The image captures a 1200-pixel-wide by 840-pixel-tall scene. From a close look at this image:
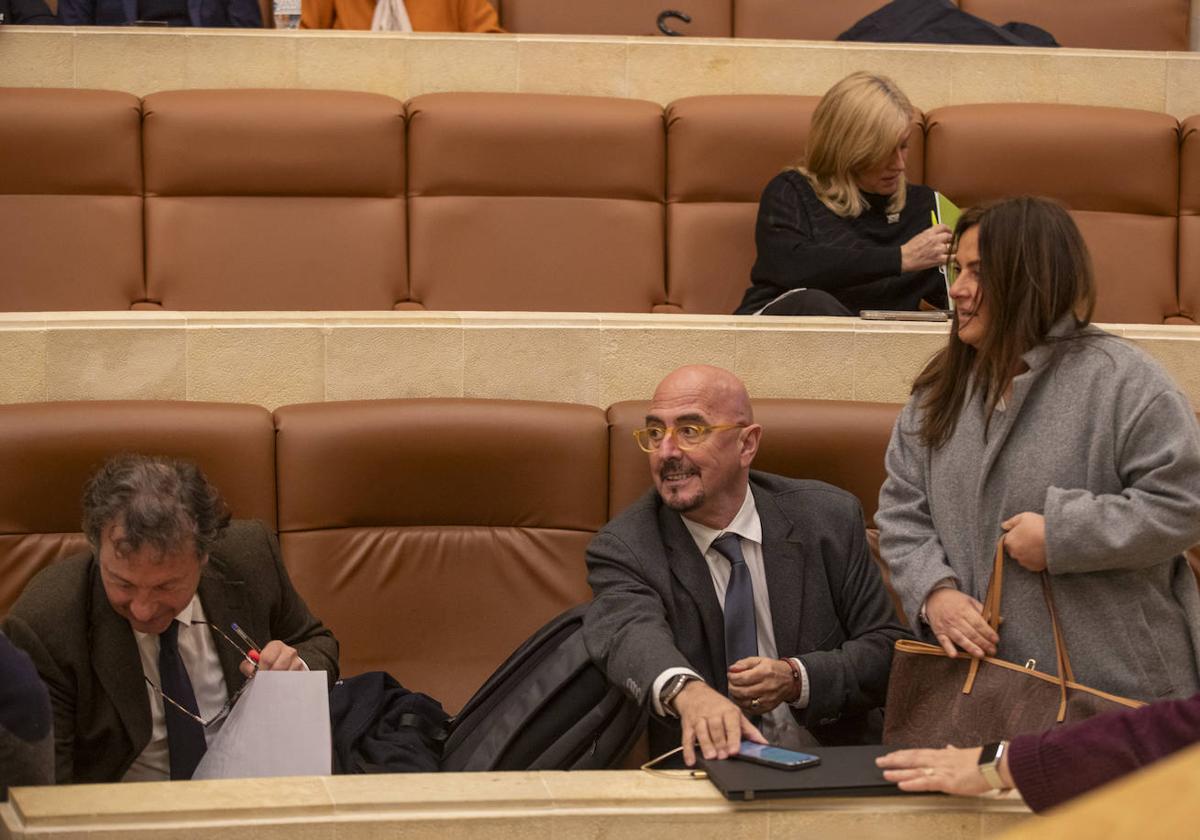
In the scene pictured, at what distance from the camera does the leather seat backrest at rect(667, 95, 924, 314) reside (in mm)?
2928

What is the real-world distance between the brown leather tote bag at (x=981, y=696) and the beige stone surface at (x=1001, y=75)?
1806 millimetres

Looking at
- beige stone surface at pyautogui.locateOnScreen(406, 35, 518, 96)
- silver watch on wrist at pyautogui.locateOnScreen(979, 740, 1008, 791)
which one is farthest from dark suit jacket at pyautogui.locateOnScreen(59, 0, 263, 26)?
silver watch on wrist at pyautogui.locateOnScreen(979, 740, 1008, 791)

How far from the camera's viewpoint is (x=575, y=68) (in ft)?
10.5

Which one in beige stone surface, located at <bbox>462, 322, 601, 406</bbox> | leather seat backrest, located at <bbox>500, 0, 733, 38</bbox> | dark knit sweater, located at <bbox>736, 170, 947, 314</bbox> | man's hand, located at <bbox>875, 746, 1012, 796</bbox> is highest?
leather seat backrest, located at <bbox>500, 0, 733, 38</bbox>

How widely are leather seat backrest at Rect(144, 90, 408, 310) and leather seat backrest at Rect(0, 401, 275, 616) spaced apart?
0.77 m

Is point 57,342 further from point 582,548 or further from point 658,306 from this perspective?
point 658,306

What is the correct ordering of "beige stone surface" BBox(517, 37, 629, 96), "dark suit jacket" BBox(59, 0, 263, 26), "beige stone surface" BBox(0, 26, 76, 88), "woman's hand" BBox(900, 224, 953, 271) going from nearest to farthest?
"woman's hand" BBox(900, 224, 953, 271), "beige stone surface" BBox(0, 26, 76, 88), "beige stone surface" BBox(517, 37, 629, 96), "dark suit jacket" BBox(59, 0, 263, 26)

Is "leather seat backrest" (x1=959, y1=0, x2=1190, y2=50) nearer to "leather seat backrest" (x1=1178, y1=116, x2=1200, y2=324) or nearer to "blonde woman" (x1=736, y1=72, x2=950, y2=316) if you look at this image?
"leather seat backrest" (x1=1178, y1=116, x2=1200, y2=324)

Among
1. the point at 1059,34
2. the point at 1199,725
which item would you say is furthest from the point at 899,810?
the point at 1059,34

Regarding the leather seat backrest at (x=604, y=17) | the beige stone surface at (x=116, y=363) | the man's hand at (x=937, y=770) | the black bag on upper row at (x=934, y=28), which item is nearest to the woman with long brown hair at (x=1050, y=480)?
the man's hand at (x=937, y=770)

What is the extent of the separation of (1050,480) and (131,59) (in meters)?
2.20

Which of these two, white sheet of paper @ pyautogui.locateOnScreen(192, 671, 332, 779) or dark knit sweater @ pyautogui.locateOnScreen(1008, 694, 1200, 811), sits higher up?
dark knit sweater @ pyautogui.locateOnScreen(1008, 694, 1200, 811)

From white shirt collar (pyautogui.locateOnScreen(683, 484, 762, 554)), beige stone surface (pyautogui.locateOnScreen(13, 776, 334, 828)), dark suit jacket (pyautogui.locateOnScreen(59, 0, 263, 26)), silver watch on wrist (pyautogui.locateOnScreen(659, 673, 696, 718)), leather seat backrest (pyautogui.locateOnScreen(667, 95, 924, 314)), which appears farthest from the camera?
dark suit jacket (pyautogui.locateOnScreen(59, 0, 263, 26))

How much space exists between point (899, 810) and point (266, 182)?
1.91 m
